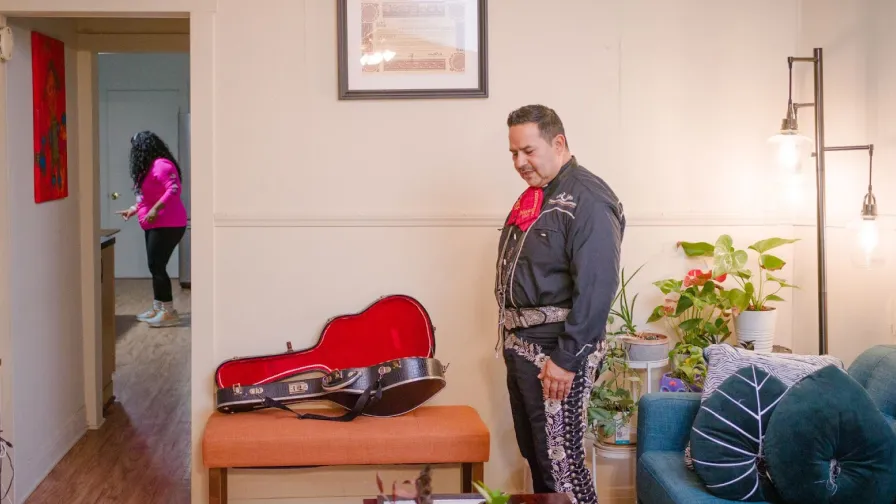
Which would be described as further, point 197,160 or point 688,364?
point 197,160

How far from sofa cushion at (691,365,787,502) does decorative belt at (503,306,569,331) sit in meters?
0.50

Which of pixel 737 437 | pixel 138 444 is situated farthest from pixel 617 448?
pixel 138 444

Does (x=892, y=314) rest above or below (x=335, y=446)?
above

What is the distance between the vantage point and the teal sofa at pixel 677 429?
269 cm

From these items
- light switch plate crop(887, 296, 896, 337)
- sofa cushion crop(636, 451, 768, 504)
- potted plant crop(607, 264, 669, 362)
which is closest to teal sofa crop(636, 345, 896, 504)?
sofa cushion crop(636, 451, 768, 504)

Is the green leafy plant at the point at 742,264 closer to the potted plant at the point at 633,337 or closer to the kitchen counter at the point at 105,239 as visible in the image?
the potted plant at the point at 633,337

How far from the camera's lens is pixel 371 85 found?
12.0ft

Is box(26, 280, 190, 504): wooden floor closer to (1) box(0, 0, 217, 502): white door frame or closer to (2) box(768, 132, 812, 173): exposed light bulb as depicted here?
(1) box(0, 0, 217, 502): white door frame

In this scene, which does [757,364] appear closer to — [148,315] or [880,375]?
[880,375]

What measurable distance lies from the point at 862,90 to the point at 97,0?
9.04 feet

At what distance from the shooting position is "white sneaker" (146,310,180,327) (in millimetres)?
7770

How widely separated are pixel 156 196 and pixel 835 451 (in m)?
5.47

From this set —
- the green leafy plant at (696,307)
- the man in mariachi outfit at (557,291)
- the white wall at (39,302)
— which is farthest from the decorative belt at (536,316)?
the white wall at (39,302)

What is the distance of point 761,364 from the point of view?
110 inches
